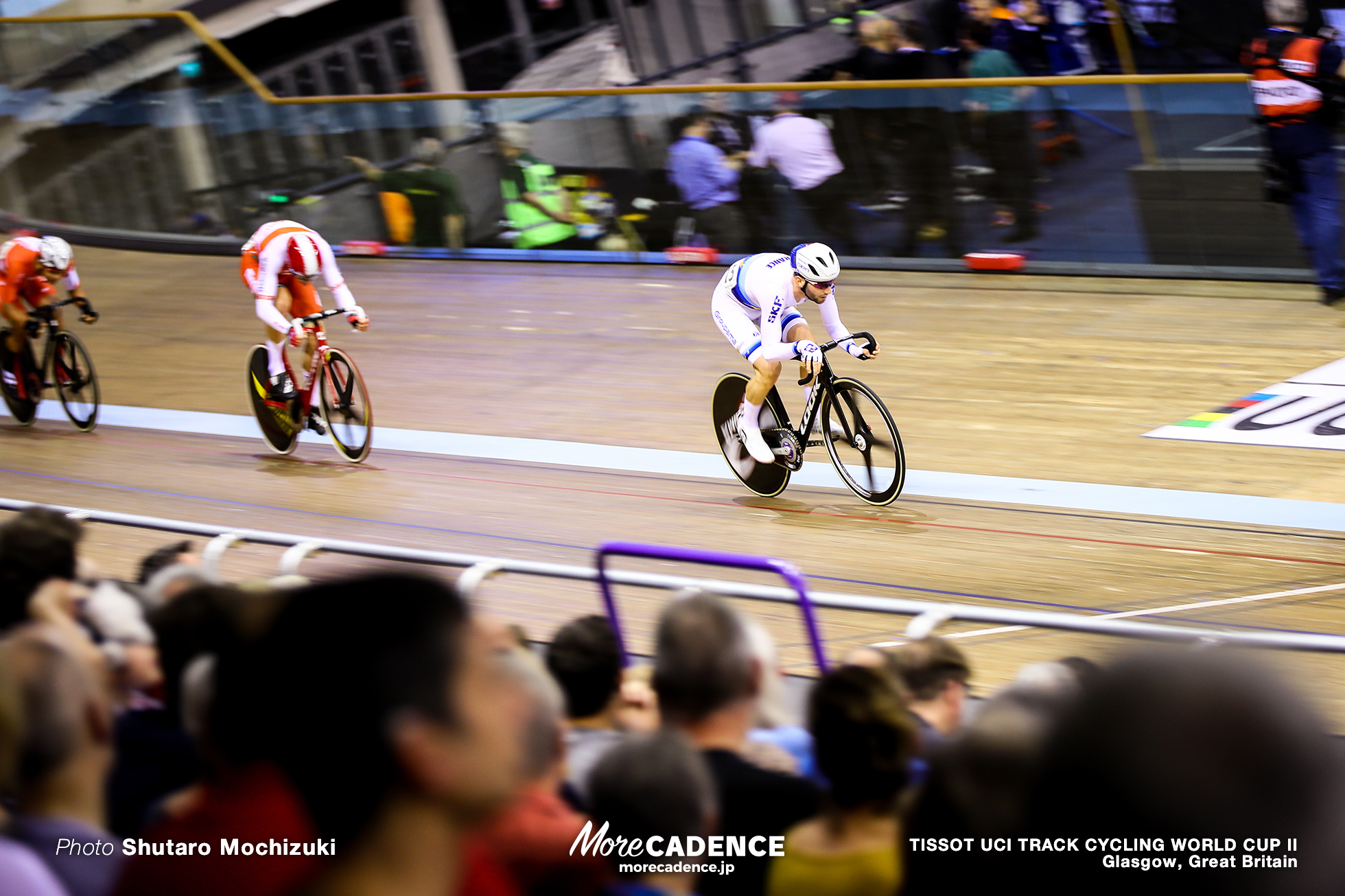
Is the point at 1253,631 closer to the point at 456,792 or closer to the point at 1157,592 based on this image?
the point at 1157,592

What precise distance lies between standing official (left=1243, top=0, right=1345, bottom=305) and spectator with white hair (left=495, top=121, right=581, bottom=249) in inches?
254

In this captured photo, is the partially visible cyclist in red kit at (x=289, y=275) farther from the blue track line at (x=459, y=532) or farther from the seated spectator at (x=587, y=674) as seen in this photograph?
the seated spectator at (x=587, y=674)

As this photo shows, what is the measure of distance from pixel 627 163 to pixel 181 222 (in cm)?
616

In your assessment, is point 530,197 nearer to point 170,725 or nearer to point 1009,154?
point 1009,154

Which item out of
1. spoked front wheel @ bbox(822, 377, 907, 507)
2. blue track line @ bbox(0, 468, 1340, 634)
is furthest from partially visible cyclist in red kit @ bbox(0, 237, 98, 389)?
spoked front wheel @ bbox(822, 377, 907, 507)

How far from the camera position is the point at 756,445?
23.2 ft

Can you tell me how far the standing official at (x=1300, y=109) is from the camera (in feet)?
27.3

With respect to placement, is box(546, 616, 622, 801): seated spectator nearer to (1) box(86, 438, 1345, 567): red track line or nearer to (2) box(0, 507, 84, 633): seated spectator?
(2) box(0, 507, 84, 633): seated spectator

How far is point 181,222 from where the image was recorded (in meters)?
15.9

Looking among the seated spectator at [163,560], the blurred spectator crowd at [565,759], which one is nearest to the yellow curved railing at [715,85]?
the seated spectator at [163,560]

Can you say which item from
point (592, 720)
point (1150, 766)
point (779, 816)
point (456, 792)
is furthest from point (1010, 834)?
point (592, 720)

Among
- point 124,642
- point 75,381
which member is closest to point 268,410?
point 75,381

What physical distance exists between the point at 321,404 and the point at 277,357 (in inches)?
16.7

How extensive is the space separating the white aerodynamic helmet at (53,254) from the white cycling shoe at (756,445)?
502 centimetres
